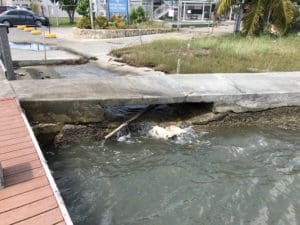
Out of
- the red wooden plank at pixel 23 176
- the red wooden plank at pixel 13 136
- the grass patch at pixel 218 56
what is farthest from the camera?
the grass patch at pixel 218 56

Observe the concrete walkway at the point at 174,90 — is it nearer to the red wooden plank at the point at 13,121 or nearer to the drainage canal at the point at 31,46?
the red wooden plank at the point at 13,121

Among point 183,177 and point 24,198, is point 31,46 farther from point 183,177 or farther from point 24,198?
point 24,198

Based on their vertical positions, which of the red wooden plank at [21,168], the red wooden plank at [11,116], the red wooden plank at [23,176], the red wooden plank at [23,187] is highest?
the red wooden plank at [11,116]

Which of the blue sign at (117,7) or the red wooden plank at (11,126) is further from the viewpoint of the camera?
the blue sign at (117,7)

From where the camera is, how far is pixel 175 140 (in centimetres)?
614

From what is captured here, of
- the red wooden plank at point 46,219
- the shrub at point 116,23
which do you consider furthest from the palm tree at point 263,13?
the red wooden plank at point 46,219

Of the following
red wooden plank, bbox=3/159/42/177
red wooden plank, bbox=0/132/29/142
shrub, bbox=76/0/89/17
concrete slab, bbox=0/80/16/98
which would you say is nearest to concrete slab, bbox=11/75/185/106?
concrete slab, bbox=0/80/16/98

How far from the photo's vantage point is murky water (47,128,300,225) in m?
4.22

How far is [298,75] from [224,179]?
5170 millimetres

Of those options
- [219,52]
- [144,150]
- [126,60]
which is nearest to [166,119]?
[144,150]

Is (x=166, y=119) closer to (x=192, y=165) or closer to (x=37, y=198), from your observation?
(x=192, y=165)

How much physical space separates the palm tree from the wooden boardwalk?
13171 mm

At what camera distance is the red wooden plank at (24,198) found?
10.1 ft

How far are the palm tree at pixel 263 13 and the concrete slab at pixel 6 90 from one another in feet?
38.1
